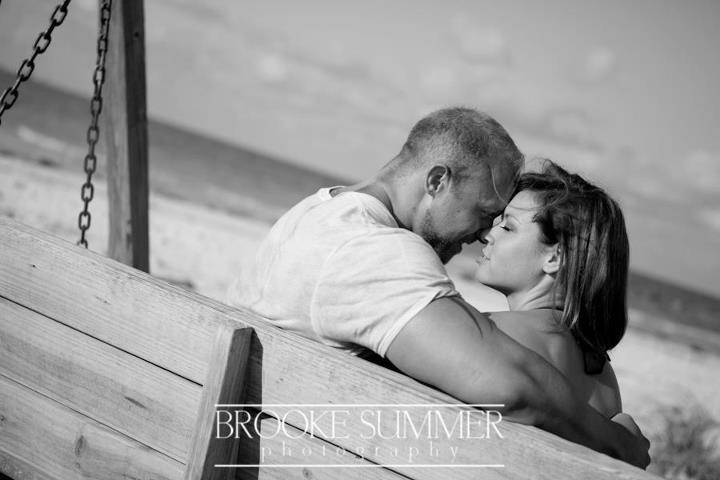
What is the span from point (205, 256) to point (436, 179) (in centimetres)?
863

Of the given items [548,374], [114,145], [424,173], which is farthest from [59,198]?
[548,374]

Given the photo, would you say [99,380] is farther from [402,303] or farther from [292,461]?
[402,303]

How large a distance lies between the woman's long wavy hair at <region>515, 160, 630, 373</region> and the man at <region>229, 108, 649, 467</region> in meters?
0.37

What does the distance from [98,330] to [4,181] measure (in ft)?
40.1

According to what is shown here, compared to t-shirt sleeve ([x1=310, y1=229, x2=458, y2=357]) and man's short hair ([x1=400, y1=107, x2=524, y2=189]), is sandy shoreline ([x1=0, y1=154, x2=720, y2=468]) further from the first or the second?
t-shirt sleeve ([x1=310, y1=229, x2=458, y2=357])

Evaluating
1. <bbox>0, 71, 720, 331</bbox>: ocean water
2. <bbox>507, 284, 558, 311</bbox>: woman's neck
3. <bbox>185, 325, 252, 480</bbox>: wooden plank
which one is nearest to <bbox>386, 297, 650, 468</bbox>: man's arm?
<bbox>185, 325, 252, 480</bbox>: wooden plank

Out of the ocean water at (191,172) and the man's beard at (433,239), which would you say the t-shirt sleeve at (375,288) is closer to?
the man's beard at (433,239)

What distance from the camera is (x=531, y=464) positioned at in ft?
4.80

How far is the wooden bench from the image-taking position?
5.18ft

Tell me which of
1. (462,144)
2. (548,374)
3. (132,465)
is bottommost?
(132,465)

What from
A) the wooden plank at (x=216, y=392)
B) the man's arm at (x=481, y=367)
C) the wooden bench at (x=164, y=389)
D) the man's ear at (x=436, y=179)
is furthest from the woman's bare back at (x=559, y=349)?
the wooden plank at (x=216, y=392)

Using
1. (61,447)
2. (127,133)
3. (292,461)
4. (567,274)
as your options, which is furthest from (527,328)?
(127,133)

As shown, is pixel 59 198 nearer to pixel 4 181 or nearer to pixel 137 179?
pixel 4 181

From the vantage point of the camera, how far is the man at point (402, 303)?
1712 mm
